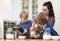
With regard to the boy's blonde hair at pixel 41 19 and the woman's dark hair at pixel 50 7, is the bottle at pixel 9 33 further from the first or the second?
the woman's dark hair at pixel 50 7

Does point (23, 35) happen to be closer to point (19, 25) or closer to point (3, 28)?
point (19, 25)

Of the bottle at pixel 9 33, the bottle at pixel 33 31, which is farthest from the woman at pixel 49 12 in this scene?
the bottle at pixel 9 33

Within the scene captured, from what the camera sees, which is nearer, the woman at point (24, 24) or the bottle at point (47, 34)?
the bottle at point (47, 34)

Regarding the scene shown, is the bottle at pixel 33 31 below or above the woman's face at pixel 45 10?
below

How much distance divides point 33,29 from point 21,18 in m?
0.18

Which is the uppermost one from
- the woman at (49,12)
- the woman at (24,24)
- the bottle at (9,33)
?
the woman at (49,12)

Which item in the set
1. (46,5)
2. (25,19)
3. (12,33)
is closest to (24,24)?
(25,19)

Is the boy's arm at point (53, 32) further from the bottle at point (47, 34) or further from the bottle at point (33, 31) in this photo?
the bottle at point (33, 31)

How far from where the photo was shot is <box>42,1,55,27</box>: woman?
169 cm

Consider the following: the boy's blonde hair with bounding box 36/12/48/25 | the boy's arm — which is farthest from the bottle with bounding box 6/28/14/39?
the boy's arm

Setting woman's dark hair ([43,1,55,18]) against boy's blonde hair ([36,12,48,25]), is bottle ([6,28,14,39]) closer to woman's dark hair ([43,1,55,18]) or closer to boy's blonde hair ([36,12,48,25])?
boy's blonde hair ([36,12,48,25])

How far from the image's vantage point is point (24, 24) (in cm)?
176

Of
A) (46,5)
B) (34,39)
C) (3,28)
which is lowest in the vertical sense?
(34,39)

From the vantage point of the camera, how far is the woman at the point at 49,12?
5.55 feet
